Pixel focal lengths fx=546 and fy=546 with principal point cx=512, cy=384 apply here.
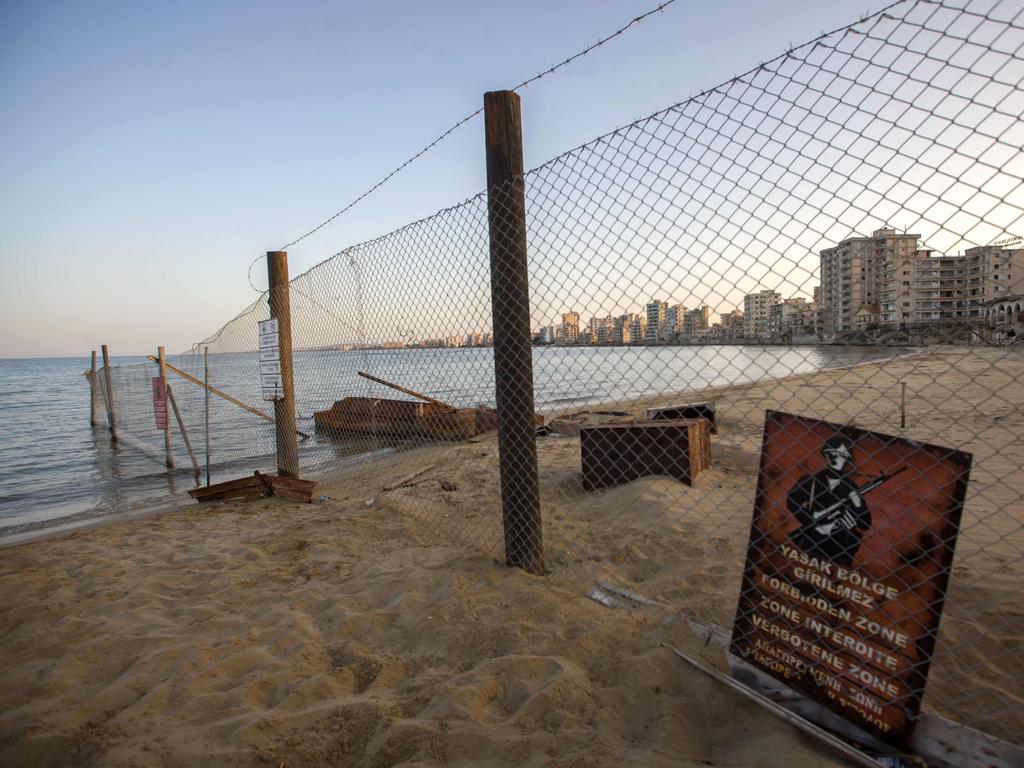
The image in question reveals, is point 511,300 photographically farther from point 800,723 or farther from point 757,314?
point 800,723

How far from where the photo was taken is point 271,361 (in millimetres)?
7137

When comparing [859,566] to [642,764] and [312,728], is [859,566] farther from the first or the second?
[312,728]

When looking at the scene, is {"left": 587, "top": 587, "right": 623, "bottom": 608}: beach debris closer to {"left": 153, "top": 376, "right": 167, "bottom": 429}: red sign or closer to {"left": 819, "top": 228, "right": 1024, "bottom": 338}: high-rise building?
{"left": 819, "top": 228, "right": 1024, "bottom": 338}: high-rise building

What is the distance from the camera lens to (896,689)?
6.13 feet

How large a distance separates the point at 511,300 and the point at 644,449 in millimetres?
2808

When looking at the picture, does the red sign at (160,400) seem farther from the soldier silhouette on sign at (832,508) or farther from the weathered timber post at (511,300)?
the soldier silhouette on sign at (832,508)

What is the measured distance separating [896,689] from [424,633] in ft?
7.13

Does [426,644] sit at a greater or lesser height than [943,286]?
lesser

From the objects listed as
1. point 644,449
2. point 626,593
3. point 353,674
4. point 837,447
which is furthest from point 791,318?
point 644,449

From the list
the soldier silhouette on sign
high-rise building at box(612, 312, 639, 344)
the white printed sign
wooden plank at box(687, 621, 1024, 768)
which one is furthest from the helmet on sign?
the white printed sign

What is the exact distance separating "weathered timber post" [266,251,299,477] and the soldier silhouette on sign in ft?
21.3

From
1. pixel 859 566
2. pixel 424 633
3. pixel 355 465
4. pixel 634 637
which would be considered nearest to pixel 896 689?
pixel 859 566

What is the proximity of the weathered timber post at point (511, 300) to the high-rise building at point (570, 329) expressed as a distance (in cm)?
51

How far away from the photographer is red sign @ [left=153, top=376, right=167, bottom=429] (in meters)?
10.5
